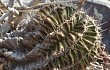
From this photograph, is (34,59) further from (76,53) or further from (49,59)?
(76,53)

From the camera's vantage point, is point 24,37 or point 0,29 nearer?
point 24,37

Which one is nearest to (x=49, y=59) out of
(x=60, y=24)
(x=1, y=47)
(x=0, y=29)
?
(x=60, y=24)

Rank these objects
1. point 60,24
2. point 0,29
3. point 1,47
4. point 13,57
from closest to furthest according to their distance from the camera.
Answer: point 60,24 → point 13,57 → point 1,47 → point 0,29

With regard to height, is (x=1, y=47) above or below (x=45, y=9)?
below

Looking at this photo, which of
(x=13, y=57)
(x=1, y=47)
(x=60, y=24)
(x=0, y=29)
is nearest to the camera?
(x=60, y=24)

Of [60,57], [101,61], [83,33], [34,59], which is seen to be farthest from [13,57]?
[101,61]

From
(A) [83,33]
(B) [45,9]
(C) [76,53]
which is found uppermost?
(B) [45,9]
